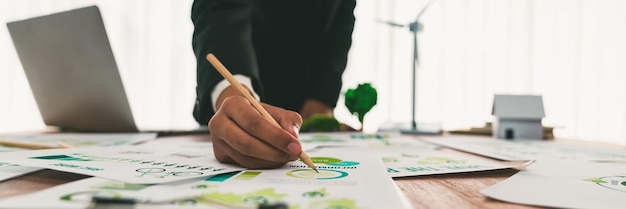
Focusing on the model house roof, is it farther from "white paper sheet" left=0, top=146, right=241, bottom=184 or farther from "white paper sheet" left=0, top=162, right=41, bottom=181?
"white paper sheet" left=0, top=162, right=41, bottom=181

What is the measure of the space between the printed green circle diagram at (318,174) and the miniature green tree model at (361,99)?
814 millimetres

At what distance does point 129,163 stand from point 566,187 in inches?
16.1

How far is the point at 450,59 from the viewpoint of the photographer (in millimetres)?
2559

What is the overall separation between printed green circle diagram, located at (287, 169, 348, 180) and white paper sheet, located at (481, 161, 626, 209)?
0.40 ft

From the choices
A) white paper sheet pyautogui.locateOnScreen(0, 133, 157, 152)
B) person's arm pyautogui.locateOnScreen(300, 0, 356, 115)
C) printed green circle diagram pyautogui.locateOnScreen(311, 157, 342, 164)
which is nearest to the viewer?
printed green circle diagram pyautogui.locateOnScreen(311, 157, 342, 164)

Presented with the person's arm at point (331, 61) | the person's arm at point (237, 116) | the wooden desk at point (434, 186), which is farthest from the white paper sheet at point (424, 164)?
the person's arm at point (331, 61)

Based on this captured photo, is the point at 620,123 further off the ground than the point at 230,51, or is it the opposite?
the point at 230,51

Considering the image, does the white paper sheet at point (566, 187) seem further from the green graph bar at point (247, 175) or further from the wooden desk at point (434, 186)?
the green graph bar at point (247, 175)

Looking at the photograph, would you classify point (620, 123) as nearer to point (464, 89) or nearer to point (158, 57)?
point (464, 89)

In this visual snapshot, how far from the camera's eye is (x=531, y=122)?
102 cm

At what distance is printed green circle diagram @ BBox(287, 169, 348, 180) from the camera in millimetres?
380

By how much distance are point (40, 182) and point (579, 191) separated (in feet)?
1.47

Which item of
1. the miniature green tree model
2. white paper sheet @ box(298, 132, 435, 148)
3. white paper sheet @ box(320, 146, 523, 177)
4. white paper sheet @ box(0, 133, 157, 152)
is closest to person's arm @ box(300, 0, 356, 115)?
the miniature green tree model

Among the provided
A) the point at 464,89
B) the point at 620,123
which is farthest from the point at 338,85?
the point at 620,123
